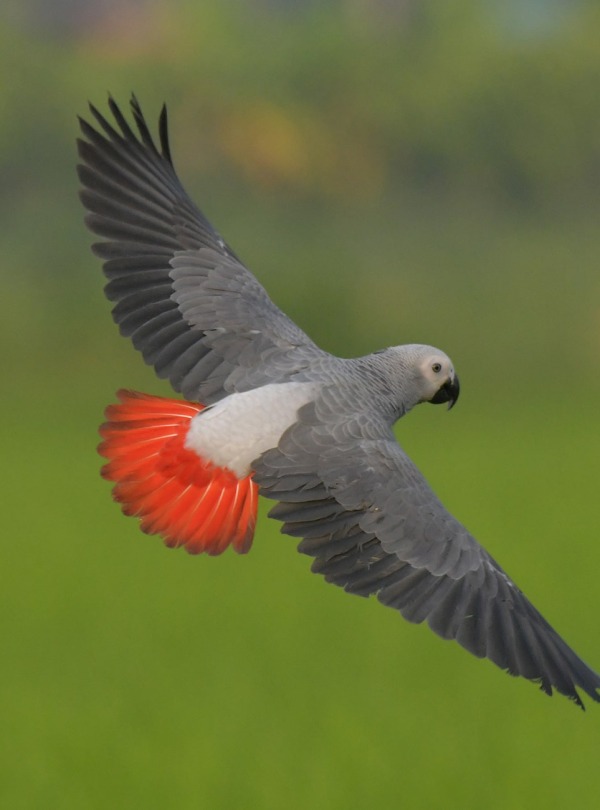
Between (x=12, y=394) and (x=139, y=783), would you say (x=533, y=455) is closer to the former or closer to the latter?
(x=12, y=394)

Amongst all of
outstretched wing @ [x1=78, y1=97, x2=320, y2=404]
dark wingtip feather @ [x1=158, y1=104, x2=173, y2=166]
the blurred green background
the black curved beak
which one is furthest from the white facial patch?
the blurred green background

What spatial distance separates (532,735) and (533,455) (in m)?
8.75

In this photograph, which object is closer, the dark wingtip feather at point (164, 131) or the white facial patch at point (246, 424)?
the white facial patch at point (246, 424)

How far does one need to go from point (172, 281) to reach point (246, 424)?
0.76 meters

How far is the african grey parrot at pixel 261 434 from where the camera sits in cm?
399

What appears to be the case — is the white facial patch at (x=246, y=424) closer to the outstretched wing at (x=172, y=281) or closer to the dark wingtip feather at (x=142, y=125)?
the outstretched wing at (x=172, y=281)

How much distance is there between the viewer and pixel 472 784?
308 inches

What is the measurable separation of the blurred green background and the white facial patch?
3.95 metres

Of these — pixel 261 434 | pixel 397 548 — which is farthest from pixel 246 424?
pixel 397 548

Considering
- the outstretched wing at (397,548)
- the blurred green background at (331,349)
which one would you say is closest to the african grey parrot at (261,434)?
the outstretched wing at (397,548)

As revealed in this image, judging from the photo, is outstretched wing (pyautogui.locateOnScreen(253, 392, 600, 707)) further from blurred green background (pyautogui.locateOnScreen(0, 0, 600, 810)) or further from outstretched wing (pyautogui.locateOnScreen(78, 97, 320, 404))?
blurred green background (pyautogui.locateOnScreen(0, 0, 600, 810))

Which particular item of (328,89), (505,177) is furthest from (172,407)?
(328,89)

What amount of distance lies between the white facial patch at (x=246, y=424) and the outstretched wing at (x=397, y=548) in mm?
56

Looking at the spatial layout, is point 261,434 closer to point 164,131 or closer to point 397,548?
point 397,548
